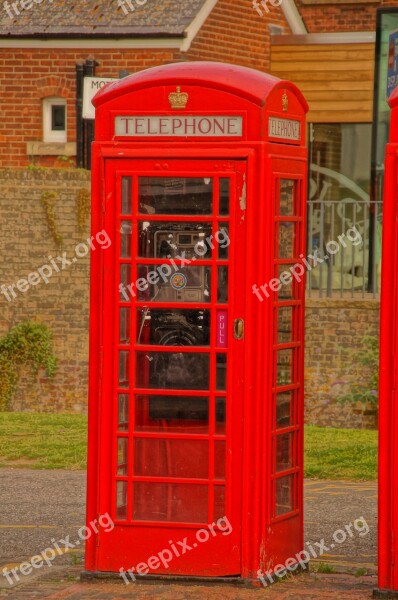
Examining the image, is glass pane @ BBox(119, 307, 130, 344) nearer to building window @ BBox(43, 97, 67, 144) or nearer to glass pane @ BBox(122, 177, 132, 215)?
glass pane @ BBox(122, 177, 132, 215)

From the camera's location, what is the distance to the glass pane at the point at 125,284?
6.87m

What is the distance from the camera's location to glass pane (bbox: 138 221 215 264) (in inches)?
268

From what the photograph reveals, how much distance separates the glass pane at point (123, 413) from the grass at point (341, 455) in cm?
397

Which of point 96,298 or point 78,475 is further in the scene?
point 78,475

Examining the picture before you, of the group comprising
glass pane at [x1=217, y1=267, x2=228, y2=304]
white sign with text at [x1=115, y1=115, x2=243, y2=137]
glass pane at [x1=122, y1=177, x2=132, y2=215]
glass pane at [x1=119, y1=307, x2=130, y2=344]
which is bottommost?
glass pane at [x1=119, y1=307, x2=130, y2=344]

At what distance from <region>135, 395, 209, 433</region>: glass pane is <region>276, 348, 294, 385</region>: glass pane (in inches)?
17.1

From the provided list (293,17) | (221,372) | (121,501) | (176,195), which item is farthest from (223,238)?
(293,17)

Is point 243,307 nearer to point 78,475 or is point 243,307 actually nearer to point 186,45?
point 78,475

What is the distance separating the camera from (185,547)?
22.4 feet

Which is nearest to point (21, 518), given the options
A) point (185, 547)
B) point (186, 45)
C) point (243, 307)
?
point (185, 547)

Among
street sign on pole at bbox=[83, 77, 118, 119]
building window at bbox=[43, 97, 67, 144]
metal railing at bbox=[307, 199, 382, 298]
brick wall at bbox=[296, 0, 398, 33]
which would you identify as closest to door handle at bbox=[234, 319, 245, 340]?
street sign on pole at bbox=[83, 77, 118, 119]

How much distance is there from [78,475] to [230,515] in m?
4.05

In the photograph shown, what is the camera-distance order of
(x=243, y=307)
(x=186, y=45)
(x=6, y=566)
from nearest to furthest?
(x=243, y=307)
(x=6, y=566)
(x=186, y=45)

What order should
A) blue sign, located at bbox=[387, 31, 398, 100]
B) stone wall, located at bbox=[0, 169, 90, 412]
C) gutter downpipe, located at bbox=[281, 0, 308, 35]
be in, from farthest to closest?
gutter downpipe, located at bbox=[281, 0, 308, 35] < stone wall, located at bbox=[0, 169, 90, 412] < blue sign, located at bbox=[387, 31, 398, 100]
